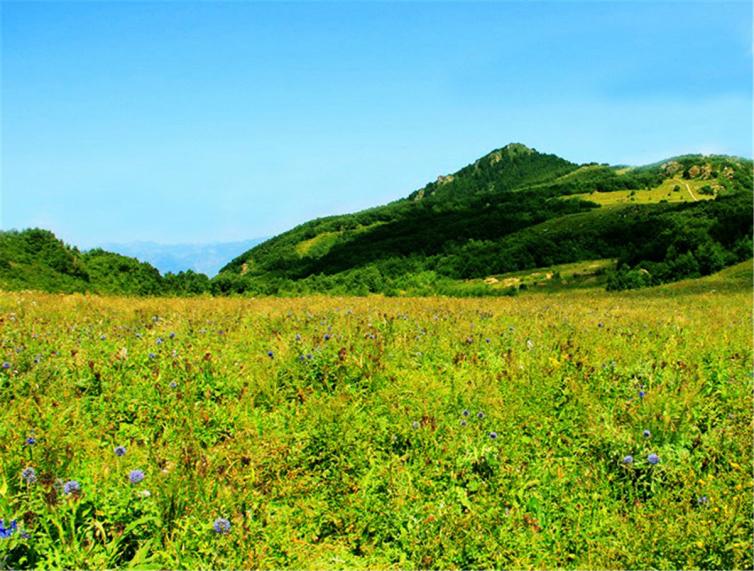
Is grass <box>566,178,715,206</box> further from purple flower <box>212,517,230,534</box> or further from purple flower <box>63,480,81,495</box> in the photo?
purple flower <box>63,480,81,495</box>

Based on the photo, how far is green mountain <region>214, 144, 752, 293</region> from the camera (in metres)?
29.3

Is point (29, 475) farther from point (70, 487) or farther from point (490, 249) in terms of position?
point (490, 249)

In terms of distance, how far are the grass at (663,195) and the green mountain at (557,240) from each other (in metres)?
0.49

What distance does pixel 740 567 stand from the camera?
302 cm

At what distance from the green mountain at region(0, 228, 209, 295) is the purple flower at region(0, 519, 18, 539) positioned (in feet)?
49.6

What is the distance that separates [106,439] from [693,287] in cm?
2443

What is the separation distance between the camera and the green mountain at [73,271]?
17219 mm

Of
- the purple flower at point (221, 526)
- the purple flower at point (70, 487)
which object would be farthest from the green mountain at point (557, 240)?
the purple flower at point (221, 526)

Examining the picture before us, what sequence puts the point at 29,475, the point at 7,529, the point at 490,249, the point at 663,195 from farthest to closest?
the point at 663,195, the point at 490,249, the point at 29,475, the point at 7,529

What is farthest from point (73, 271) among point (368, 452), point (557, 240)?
point (557, 240)

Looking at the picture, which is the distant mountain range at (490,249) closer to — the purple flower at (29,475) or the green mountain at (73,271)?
the green mountain at (73,271)

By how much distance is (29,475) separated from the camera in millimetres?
3059

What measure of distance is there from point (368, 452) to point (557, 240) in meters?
124

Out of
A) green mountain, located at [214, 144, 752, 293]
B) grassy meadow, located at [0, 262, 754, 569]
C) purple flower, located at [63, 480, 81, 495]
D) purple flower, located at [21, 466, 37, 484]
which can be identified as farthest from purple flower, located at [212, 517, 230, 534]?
green mountain, located at [214, 144, 752, 293]
